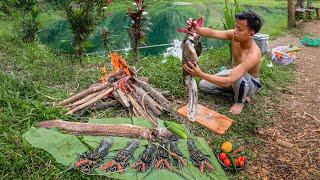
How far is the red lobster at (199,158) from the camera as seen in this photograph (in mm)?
3234

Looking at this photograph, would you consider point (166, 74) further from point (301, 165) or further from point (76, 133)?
point (301, 165)

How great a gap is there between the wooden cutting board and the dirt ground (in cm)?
39

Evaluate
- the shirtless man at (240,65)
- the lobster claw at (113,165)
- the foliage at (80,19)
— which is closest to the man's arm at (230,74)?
the shirtless man at (240,65)

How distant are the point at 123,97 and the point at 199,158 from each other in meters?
1.33

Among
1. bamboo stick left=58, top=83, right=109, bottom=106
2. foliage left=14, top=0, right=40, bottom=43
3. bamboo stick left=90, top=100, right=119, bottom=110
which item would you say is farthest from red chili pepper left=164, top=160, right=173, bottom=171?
foliage left=14, top=0, right=40, bottom=43

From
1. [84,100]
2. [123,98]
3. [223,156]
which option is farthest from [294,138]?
[84,100]

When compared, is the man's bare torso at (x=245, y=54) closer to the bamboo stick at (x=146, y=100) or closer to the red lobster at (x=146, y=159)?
the bamboo stick at (x=146, y=100)

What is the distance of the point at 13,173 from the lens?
9.92 feet

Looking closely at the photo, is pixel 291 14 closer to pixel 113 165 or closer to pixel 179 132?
pixel 179 132

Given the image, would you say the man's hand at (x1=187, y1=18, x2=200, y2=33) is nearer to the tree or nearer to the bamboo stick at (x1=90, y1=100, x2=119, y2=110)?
the bamboo stick at (x1=90, y1=100, x2=119, y2=110)

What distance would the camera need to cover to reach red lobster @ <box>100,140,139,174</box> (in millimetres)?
3084

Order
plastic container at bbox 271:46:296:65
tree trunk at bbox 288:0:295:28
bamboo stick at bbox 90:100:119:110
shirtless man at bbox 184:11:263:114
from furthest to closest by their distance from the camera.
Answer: tree trunk at bbox 288:0:295:28, plastic container at bbox 271:46:296:65, bamboo stick at bbox 90:100:119:110, shirtless man at bbox 184:11:263:114

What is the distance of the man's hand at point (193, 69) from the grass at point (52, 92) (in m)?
0.68

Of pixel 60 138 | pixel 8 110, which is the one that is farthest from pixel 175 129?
pixel 8 110
